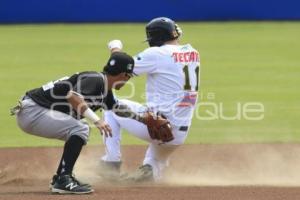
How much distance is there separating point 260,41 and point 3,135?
11.9 m

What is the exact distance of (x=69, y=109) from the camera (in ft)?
22.3

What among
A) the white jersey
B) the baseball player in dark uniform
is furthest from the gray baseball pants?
the white jersey

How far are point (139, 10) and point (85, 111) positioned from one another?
19161 millimetres

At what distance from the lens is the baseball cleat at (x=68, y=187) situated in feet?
21.6

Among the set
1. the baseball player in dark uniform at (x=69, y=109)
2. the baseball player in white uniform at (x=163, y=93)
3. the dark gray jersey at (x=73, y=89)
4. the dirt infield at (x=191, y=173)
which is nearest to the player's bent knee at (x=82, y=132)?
the baseball player in dark uniform at (x=69, y=109)

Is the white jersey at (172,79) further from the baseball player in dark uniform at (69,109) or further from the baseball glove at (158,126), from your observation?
the baseball player in dark uniform at (69,109)

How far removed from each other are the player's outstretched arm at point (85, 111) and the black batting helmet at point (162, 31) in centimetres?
149

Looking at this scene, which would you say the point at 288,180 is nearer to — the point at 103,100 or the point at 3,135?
the point at 103,100

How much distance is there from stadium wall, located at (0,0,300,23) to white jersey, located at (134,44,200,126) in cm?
1759

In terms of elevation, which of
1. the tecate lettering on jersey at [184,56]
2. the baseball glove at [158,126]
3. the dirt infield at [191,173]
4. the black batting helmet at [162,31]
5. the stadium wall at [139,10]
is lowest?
the stadium wall at [139,10]

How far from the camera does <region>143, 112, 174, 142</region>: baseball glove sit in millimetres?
7402

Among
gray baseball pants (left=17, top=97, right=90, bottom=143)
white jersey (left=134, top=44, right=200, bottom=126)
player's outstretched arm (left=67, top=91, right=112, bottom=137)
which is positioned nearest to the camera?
player's outstretched arm (left=67, top=91, right=112, bottom=137)

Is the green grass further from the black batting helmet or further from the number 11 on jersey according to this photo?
the black batting helmet

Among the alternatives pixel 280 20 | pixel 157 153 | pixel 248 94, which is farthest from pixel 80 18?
pixel 157 153
